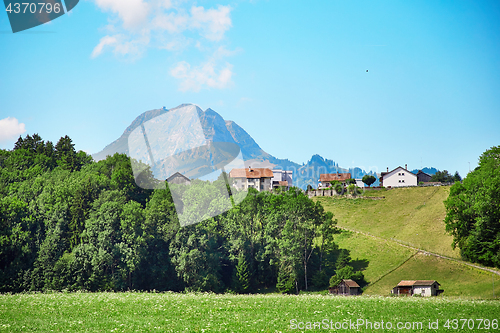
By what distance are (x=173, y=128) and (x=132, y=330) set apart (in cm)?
997

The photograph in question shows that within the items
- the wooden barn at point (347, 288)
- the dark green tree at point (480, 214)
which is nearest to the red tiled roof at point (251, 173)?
the dark green tree at point (480, 214)

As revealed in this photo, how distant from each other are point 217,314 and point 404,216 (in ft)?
218

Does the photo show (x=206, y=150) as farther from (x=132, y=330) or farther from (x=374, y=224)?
(x=374, y=224)

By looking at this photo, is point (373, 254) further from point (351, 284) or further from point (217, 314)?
point (217, 314)

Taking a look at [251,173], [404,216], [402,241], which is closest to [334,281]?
[402,241]

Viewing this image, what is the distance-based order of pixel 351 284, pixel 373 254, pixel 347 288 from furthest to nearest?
pixel 373 254
pixel 351 284
pixel 347 288

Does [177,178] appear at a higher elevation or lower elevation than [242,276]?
higher

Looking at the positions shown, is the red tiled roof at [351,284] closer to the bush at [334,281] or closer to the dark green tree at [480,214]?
the bush at [334,281]

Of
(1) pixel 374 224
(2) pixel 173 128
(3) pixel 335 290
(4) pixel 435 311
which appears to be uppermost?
(2) pixel 173 128

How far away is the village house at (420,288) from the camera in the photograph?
48156 millimetres

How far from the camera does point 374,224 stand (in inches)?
3125

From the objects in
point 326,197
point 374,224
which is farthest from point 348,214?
A: point 326,197

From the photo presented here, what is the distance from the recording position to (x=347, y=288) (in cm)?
5444

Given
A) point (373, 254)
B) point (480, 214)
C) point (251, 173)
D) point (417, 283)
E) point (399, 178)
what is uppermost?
point (251, 173)
